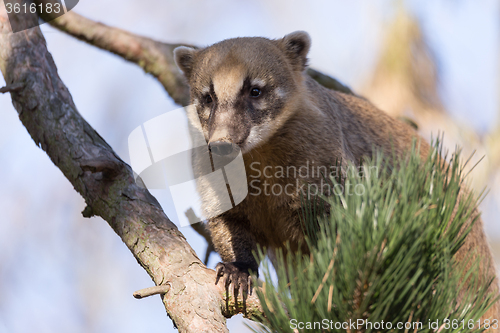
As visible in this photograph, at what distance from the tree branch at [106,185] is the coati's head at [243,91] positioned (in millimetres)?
693

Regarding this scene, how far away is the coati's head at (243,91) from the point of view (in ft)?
10.1

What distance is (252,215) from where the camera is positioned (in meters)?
3.43

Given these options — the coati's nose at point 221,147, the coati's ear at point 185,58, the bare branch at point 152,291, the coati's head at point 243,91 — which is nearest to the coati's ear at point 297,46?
the coati's head at point 243,91

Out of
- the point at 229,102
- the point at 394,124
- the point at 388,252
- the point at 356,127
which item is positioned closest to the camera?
the point at 388,252

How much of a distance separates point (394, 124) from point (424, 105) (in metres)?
1.68

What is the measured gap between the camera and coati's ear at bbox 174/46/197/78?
3932 millimetres

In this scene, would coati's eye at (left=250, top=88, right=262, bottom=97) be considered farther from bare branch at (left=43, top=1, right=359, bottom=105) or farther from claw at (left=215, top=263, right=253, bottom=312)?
bare branch at (left=43, top=1, right=359, bottom=105)

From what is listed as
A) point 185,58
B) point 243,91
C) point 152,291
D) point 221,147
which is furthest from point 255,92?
point 152,291

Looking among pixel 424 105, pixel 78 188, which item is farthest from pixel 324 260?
pixel 424 105

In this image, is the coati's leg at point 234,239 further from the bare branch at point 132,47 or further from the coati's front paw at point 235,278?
the bare branch at point 132,47

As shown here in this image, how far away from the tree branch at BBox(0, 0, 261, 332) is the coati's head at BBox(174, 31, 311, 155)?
69 cm

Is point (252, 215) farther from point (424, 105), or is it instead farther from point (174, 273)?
point (424, 105)

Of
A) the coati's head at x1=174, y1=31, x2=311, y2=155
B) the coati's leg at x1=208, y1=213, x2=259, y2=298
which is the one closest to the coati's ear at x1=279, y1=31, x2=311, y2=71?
the coati's head at x1=174, y1=31, x2=311, y2=155

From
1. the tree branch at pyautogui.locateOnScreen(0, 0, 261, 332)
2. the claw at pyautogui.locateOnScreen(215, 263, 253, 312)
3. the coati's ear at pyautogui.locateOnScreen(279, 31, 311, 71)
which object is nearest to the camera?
the tree branch at pyautogui.locateOnScreen(0, 0, 261, 332)
